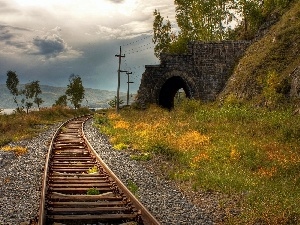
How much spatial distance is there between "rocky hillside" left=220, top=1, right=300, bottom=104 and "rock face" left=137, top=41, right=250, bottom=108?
224 centimetres

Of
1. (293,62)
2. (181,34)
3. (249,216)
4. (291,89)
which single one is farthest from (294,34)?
Result: (181,34)

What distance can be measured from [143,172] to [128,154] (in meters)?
3.10

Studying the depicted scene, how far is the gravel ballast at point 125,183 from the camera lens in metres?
6.27

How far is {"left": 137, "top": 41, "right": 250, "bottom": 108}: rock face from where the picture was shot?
114 ft

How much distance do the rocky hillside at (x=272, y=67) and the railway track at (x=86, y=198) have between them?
49.4 ft

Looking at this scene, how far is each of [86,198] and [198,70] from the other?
1207 inches

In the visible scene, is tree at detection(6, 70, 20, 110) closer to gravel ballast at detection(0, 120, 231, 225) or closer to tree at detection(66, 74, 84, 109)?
tree at detection(66, 74, 84, 109)

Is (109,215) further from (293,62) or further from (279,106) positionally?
(293,62)

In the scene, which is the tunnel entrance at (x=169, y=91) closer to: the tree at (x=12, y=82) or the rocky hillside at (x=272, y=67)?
the rocky hillside at (x=272, y=67)

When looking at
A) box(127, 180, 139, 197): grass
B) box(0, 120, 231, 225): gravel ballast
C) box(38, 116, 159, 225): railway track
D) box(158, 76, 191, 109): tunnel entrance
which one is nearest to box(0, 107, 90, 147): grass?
box(0, 120, 231, 225): gravel ballast

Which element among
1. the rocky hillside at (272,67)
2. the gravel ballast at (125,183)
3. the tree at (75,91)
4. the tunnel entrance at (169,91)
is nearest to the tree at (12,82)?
the tree at (75,91)

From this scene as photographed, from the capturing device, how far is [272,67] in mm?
25781

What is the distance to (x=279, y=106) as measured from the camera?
21.1 meters

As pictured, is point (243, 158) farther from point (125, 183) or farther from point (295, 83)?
point (295, 83)
